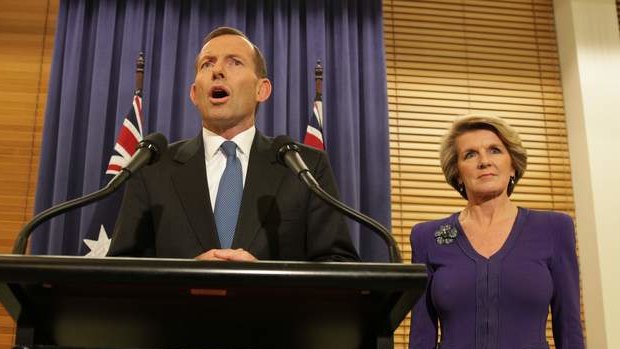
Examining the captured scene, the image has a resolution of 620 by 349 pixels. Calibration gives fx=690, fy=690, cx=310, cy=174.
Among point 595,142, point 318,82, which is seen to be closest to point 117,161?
point 318,82

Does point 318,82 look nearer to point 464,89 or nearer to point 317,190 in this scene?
point 464,89

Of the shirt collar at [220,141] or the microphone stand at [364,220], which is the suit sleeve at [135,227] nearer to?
the shirt collar at [220,141]

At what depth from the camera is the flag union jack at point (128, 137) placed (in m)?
2.98

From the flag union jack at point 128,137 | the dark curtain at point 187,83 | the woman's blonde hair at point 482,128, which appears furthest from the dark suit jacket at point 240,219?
the dark curtain at point 187,83

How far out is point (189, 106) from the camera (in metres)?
3.37

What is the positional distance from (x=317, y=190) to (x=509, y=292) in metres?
0.92

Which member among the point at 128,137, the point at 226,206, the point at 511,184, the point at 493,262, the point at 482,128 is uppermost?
the point at 128,137

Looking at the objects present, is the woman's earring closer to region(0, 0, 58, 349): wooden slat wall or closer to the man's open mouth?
the man's open mouth

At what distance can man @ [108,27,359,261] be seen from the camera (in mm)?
1540

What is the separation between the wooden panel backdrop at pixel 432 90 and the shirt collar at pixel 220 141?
1.81 metres

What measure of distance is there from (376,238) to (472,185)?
1.24 m

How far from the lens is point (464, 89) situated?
3.73 metres

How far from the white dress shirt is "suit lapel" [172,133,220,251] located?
0.03 metres

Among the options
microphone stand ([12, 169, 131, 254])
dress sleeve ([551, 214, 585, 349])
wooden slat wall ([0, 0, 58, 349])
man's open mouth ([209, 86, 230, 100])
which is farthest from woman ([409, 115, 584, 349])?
wooden slat wall ([0, 0, 58, 349])
